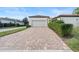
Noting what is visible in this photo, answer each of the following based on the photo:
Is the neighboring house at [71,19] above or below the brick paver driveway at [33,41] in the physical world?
above

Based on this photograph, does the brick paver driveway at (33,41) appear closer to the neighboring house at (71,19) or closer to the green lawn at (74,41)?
the green lawn at (74,41)

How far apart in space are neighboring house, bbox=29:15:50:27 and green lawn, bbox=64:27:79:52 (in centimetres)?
72

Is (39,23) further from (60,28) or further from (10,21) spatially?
(10,21)

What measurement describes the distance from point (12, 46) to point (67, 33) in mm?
1432

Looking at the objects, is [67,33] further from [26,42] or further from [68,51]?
[26,42]

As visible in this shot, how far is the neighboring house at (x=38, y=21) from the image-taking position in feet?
20.1

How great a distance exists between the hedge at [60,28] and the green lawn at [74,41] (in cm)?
13

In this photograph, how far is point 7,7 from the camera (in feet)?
19.5

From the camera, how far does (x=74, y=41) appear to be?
6059mm

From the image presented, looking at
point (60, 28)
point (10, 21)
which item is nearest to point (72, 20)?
point (60, 28)

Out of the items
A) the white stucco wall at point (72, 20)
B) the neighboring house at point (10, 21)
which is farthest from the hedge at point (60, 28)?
the neighboring house at point (10, 21)

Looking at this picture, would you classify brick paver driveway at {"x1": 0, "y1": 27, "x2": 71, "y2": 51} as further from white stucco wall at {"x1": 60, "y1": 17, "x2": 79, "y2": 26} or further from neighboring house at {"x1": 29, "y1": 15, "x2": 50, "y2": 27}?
white stucco wall at {"x1": 60, "y1": 17, "x2": 79, "y2": 26}

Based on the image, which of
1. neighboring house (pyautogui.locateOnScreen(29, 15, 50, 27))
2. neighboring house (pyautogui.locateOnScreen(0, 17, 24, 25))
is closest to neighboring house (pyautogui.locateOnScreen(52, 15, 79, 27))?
neighboring house (pyautogui.locateOnScreen(29, 15, 50, 27))
